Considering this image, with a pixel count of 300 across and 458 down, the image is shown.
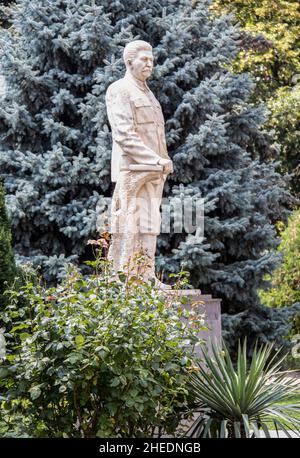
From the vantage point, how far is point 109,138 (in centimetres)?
1298

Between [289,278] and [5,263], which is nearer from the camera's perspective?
[5,263]

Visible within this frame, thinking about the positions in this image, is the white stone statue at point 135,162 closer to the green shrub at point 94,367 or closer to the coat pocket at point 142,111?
the coat pocket at point 142,111

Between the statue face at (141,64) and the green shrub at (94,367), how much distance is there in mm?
3490

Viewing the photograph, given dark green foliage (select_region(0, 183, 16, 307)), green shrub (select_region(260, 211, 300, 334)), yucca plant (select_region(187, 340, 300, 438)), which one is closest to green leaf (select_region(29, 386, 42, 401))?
yucca plant (select_region(187, 340, 300, 438))

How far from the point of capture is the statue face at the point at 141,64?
9326 mm

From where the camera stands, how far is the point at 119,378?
5.95m

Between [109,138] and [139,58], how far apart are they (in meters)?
3.70

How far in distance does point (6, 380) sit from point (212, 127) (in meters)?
7.46

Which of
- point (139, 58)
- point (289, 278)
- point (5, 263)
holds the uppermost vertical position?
point (139, 58)

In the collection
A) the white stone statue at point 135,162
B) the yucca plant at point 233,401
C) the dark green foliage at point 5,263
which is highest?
the white stone statue at point 135,162

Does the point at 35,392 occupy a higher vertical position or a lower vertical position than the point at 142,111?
lower

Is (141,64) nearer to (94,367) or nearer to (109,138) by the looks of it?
(109,138)

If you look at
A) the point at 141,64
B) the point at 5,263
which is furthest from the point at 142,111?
the point at 5,263

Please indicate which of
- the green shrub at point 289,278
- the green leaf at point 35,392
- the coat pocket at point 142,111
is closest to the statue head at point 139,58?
the coat pocket at point 142,111
